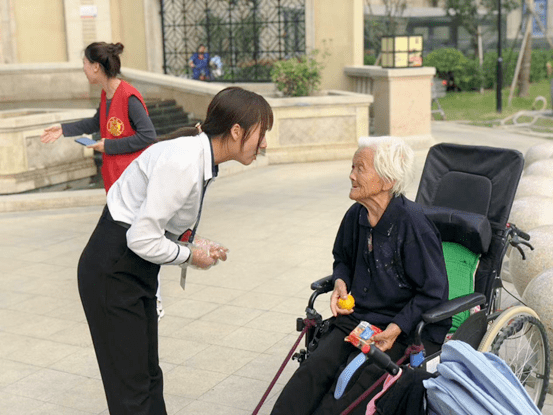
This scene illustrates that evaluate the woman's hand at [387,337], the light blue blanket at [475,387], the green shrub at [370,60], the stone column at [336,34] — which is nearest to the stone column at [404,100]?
the stone column at [336,34]

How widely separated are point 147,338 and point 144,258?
0.44m

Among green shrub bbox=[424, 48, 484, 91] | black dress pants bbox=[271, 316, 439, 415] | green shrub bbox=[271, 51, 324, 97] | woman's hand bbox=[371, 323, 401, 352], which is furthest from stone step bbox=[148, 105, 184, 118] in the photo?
green shrub bbox=[424, 48, 484, 91]

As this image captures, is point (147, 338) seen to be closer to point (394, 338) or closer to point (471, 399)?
point (394, 338)

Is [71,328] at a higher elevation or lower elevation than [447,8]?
lower

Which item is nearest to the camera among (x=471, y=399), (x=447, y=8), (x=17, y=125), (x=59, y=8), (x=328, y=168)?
(x=471, y=399)

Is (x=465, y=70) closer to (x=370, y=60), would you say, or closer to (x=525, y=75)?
(x=370, y=60)

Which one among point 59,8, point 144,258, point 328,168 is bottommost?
point 328,168

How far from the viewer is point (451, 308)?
3727mm

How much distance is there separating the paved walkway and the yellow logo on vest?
55.4 inches

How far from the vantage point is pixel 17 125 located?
1045cm

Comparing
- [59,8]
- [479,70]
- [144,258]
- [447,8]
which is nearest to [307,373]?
[144,258]

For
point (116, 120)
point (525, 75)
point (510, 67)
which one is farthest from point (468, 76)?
point (116, 120)

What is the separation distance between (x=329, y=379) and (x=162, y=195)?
1210 millimetres

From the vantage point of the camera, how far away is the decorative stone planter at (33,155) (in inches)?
413
